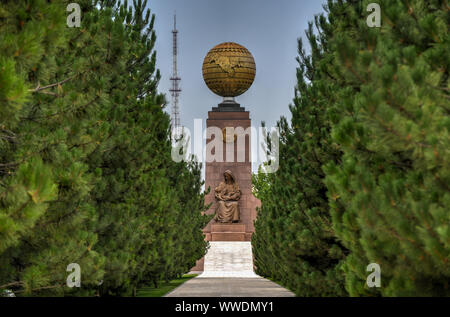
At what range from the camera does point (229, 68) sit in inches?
1673

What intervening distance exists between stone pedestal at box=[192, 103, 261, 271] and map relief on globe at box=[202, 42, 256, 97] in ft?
4.34

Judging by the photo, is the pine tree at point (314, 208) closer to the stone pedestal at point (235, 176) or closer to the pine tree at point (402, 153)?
the pine tree at point (402, 153)

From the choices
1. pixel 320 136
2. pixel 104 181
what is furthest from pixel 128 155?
pixel 320 136

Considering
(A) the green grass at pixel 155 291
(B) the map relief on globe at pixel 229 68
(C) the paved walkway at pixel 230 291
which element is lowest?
(A) the green grass at pixel 155 291

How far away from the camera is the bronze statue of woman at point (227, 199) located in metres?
40.6

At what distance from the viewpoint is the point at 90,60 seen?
10.2 m

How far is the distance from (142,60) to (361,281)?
40.1 ft

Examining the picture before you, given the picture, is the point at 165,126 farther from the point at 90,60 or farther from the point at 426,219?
the point at 426,219

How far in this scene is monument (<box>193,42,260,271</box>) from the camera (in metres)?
40.6

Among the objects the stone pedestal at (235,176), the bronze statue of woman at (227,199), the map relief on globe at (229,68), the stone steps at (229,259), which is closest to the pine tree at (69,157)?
the stone steps at (229,259)

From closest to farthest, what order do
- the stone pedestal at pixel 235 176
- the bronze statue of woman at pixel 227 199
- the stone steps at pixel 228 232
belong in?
the stone steps at pixel 228 232 → the stone pedestal at pixel 235 176 → the bronze statue of woman at pixel 227 199

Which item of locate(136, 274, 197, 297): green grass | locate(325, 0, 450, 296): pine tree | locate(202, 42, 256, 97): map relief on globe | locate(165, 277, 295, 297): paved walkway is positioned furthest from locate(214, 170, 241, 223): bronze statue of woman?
locate(325, 0, 450, 296): pine tree

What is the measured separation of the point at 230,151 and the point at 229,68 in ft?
17.0
